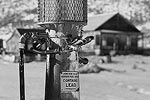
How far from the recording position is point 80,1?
10.4 feet

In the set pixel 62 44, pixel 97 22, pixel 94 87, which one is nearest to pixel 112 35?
pixel 97 22

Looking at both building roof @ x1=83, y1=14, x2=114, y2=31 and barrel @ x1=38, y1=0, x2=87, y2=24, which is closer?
barrel @ x1=38, y1=0, x2=87, y2=24

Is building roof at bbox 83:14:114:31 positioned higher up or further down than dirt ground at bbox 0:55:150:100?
higher up

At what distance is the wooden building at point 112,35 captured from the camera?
32656 millimetres

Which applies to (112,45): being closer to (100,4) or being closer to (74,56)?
(74,56)

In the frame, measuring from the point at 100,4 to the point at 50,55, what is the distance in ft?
279

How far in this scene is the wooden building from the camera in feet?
107

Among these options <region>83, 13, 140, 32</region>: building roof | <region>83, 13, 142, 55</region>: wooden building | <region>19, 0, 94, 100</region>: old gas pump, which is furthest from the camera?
<region>83, 13, 140, 32</region>: building roof

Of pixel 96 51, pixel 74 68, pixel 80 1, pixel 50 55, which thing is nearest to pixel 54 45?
pixel 50 55

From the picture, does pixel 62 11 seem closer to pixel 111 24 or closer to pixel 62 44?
pixel 62 44

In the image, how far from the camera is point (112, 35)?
34000 millimetres

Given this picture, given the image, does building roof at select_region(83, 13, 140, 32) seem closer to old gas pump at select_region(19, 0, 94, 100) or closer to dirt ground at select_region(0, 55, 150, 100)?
dirt ground at select_region(0, 55, 150, 100)

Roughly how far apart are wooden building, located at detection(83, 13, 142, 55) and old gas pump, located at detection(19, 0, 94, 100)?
28591 mm

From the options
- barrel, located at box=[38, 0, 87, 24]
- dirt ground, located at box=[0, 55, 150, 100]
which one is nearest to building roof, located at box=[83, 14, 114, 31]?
dirt ground, located at box=[0, 55, 150, 100]
